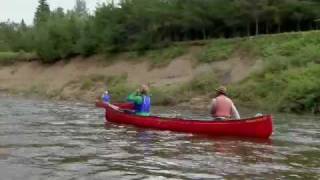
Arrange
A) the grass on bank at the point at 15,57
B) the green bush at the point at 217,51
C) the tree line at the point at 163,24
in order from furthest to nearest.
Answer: the grass on bank at the point at 15,57 → the tree line at the point at 163,24 → the green bush at the point at 217,51

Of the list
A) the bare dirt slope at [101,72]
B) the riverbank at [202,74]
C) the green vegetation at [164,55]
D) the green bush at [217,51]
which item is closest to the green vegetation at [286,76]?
the riverbank at [202,74]

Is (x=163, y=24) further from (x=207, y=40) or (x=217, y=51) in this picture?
(x=217, y=51)

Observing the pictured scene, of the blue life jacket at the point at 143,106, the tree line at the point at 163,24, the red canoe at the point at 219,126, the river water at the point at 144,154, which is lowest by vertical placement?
the river water at the point at 144,154

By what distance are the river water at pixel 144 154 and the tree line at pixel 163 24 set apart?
27.2 metres

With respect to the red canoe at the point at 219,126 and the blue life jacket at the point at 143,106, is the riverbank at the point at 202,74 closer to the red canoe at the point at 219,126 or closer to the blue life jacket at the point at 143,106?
the blue life jacket at the point at 143,106

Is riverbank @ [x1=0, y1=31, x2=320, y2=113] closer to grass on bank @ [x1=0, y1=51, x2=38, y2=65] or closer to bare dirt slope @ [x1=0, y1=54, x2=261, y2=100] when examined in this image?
bare dirt slope @ [x1=0, y1=54, x2=261, y2=100]

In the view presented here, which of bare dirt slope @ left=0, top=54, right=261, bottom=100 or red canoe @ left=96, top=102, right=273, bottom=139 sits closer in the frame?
red canoe @ left=96, top=102, right=273, bottom=139

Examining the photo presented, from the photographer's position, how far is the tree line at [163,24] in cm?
5256

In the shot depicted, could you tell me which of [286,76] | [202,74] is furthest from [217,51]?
[286,76]

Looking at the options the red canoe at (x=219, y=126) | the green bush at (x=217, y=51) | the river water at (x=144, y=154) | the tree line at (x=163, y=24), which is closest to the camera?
the river water at (x=144, y=154)

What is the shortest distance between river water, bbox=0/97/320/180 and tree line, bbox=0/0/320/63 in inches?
1070

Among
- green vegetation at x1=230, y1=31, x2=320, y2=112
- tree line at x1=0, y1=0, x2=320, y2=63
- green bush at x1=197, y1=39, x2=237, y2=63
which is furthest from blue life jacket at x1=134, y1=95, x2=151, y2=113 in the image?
tree line at x1=0, y1=0, x2=320, y2=63

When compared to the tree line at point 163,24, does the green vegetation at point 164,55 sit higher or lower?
lower

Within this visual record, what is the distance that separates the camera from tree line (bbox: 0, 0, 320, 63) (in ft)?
172
